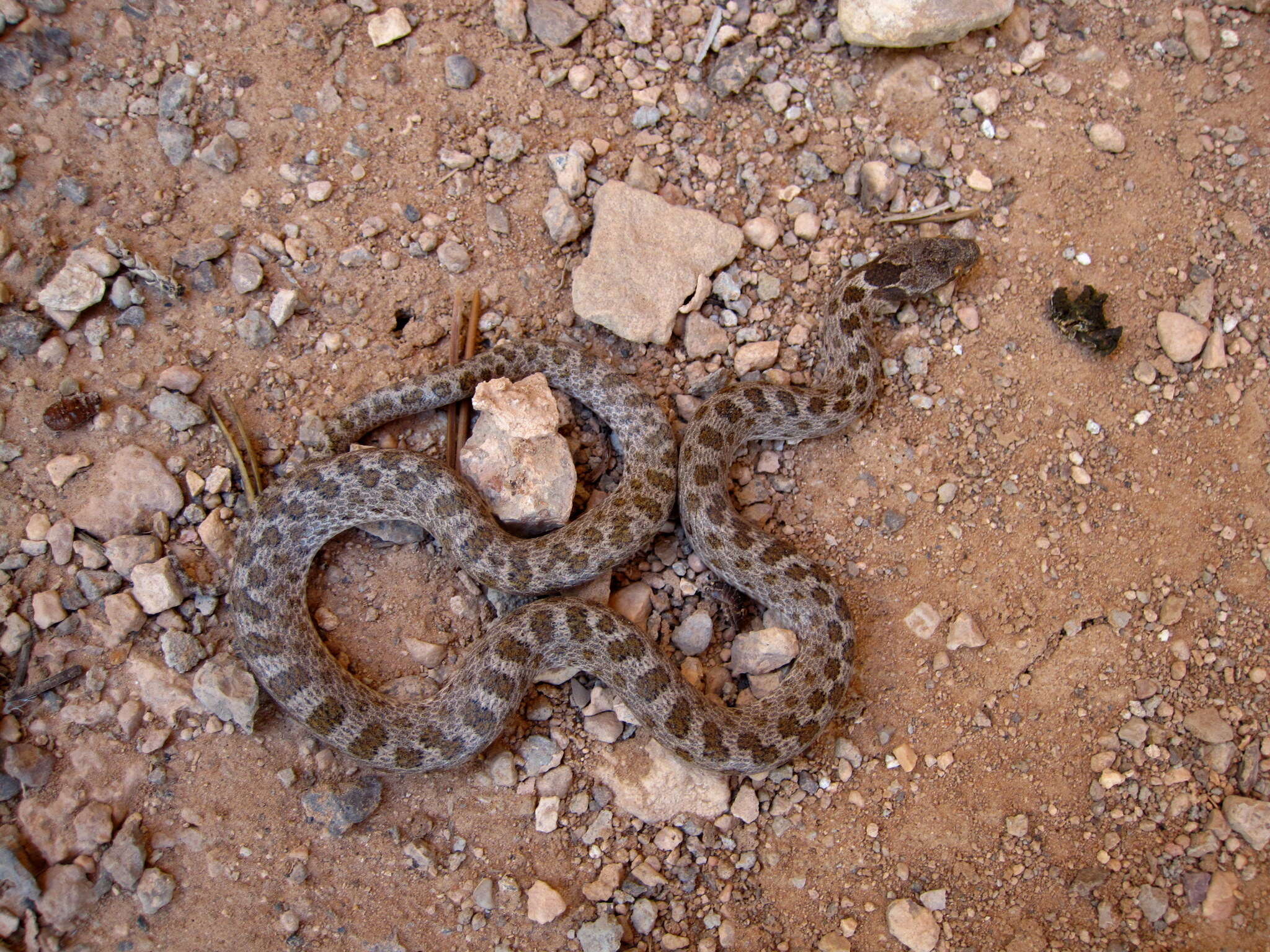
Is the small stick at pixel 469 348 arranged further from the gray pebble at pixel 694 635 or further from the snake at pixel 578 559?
the gray pebble at pixel 694 635

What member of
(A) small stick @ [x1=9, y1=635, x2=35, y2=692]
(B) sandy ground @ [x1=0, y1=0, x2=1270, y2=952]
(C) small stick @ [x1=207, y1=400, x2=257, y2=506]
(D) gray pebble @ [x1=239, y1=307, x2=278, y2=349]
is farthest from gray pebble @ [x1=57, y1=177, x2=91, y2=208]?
(A) small stick @ [x1=9, y1=635, x2=35, y2=692]

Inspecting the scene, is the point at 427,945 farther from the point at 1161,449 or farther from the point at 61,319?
the point at 1161,449

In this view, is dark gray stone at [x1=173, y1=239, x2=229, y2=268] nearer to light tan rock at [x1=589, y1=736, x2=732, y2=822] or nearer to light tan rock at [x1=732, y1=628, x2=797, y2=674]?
light tan rock at [x1=589, y1=736, x2=732, y2=822]

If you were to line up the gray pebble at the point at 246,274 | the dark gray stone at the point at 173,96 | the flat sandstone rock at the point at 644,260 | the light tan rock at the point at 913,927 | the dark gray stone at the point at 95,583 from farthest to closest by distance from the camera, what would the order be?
the flat sandstone rock at the point at 644,260, the dark gray stone at the point at 173,96, the gray pebble at the point at 246,274, the dark gray stone at the point at 95,583, the light tan rock at the point at 913,927

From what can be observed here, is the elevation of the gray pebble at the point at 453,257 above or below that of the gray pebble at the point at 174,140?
below

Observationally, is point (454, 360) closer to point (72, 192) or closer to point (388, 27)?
point (388, 27)

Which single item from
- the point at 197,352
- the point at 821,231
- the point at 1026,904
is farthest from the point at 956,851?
the point at 197,352

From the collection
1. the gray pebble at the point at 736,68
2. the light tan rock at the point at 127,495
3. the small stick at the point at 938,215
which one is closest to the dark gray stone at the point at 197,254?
the light tan rock at the point at 127,495
